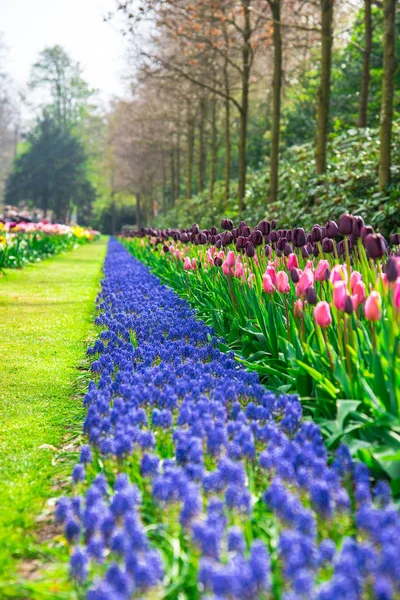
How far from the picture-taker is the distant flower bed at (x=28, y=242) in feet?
43.9

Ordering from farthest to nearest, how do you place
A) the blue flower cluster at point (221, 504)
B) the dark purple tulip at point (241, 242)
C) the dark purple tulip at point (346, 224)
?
the dark purple tulip at point (241, 242) < the dark purple tulip at point (346, 224) < the blue flower cluster at point (221, 504)

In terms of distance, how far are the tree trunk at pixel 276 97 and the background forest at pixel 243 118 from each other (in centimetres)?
3

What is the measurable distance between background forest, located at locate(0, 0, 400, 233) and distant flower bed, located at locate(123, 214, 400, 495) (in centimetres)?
499

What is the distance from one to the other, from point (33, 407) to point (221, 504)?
2318 millimetres

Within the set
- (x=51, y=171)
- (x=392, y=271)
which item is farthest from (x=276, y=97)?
(x=51, y=171)

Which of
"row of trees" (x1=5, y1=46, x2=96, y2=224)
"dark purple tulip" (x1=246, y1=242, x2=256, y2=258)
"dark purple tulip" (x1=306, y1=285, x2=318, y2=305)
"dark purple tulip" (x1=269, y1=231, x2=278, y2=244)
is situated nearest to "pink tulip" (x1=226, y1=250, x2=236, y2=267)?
"dark purple tulip" (x1=246, y1=242, x2=256, y2=258)

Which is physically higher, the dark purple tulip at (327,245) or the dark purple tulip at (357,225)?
the dark purple tulip at (357,225)

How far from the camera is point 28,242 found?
1652 cm

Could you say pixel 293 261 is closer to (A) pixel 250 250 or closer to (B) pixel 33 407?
(A) pixel 250 250

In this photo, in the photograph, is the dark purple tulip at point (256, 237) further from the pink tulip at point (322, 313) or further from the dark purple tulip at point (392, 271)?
the dark purple tulip at point (392, 271)

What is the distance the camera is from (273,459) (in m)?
2.42

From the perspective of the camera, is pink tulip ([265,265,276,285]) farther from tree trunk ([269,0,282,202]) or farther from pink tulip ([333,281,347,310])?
tree trunk ([269,0,282,202])

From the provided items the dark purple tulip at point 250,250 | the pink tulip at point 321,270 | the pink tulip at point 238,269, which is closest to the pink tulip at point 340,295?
the pink tulip at point 321,270

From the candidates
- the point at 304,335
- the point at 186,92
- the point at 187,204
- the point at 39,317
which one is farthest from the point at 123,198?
the point at 304,335
